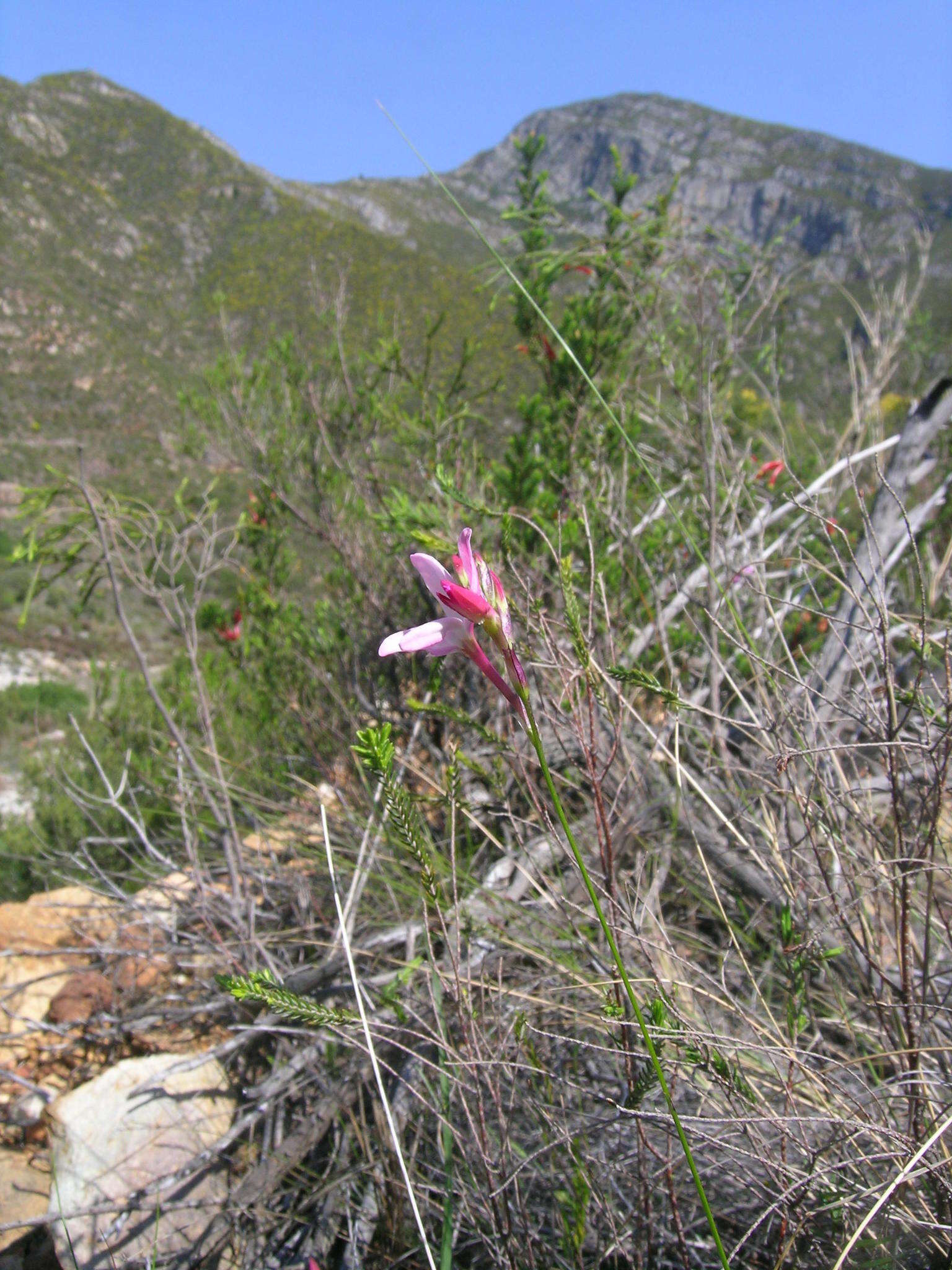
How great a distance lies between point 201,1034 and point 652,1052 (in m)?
1.89

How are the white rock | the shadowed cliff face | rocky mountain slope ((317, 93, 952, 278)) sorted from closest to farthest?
the white rock, rocky mountain slope ((317, 93, 952, 278)), the shadowed cliff face

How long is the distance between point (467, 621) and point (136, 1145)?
183 cm

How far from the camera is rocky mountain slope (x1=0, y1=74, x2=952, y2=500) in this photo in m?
29.7

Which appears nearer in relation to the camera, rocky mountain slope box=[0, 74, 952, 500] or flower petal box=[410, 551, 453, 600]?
flower petal box=[410, 551, 453, 600]

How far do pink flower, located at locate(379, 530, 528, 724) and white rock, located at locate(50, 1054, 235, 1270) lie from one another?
1520mm

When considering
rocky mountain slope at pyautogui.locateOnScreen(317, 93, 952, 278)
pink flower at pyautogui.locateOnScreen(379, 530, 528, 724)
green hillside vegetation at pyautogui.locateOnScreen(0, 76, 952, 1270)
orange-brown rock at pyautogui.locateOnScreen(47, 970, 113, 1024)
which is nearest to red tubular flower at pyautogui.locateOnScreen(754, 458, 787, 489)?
green hillside vegetation at pyautogui.locateOnScreen(0, 76, 952, 1270)

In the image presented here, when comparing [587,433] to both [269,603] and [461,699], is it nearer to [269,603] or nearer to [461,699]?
[461,699]

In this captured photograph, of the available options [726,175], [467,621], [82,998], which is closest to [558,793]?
[467,621]

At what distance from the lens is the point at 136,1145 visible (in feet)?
5.68

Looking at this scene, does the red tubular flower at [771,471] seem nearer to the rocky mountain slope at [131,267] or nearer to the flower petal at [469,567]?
the flower petal at [469,567]

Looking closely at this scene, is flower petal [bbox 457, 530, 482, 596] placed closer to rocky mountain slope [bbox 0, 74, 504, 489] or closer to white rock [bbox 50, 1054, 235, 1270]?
white rock [bbox 50, 1054, 235, 1270]

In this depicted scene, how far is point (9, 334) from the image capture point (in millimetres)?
30734

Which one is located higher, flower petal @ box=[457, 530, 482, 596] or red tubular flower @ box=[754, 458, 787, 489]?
red tubular flower @ box=[754, 458, 787, 489]

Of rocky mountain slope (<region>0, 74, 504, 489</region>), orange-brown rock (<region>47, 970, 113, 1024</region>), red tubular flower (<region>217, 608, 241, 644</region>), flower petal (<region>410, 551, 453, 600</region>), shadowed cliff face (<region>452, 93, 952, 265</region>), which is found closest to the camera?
flower petal (<region>410, 551, 453, 600</region>)
